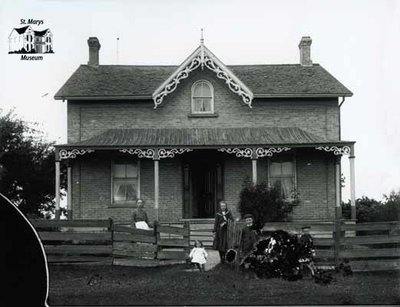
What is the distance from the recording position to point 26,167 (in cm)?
1310

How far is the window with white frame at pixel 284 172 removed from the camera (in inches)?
725

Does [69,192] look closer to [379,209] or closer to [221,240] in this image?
[221,240]

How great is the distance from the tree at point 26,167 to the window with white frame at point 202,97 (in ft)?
18.4

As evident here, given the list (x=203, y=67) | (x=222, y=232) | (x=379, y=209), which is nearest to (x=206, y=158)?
(x=203, y=67)

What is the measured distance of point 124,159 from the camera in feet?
61.7

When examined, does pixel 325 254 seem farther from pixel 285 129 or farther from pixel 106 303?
pixel 285 129

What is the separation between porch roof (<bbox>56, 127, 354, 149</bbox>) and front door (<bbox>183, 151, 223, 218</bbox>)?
0.75 meters

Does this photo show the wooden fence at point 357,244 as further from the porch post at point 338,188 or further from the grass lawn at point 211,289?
the porch post at point 338,188

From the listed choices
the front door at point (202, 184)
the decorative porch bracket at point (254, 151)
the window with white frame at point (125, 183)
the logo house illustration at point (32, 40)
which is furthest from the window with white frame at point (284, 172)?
the logo house illustration at point (32, 40)

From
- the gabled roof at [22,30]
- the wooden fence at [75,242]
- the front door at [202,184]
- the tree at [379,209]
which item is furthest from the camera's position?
the front door at [202,184]

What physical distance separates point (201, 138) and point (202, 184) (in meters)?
1.54

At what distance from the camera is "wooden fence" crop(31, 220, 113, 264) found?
40.7 ft

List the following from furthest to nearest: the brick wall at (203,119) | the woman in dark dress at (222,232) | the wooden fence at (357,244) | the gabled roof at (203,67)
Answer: the brick wall at (203,119)
the gabled roof at (203,67)
the woman in dark dress at (222,232)
the wooden fence at (357,244)

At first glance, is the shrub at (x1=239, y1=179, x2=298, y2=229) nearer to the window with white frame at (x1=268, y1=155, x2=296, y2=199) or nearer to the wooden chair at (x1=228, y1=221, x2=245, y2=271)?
the wooden chair at (x1=228, y1=221, x2=245, y2=271)
